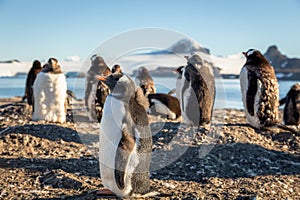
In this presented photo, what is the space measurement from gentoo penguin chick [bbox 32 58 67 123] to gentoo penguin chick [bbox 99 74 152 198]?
4381 millimetres

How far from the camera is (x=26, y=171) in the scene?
5.07 metres

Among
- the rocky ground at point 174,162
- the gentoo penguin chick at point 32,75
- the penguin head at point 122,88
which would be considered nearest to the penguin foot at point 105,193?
the rocky ground at point 174,162

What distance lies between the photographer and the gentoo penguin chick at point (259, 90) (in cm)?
797

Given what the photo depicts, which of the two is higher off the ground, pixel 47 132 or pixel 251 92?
pixel 251 92

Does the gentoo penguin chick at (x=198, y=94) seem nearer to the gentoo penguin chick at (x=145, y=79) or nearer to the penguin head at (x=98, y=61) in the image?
the penguin head at (x=98, y=61)

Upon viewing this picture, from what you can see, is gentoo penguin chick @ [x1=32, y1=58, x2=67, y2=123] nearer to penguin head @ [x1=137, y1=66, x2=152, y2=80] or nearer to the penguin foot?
penguin head @ [x1=137, y1=66, x2=152, y2=80]

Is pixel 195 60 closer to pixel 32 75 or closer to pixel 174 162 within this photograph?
pixel 174 162

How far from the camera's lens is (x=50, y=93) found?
8281 mm

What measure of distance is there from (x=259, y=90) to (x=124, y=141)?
478 cm

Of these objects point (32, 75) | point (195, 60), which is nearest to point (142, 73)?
point (32, 75)

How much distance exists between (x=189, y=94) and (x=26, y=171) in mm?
4285

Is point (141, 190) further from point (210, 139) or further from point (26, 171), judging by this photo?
point (210, 139)

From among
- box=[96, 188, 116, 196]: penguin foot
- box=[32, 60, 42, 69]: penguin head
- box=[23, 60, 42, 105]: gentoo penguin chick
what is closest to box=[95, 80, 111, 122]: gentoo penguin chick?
box=[23, 60, 42, 105]: gentoo penguin chick

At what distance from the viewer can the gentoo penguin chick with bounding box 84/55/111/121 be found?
8.62 meters
